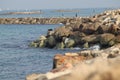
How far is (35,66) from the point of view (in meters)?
27.5

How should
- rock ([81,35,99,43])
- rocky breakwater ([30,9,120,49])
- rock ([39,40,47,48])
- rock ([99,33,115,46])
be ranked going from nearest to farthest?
rock ([99,33,115,46])
rocky breakwater ([30,9,120,49])
rock ([81,35,99,43])
rock ([39,40,47,48])

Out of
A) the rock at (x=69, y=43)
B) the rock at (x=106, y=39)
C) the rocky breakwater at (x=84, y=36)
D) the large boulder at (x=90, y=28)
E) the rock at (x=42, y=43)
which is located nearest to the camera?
the rock at (x=106, y=39)

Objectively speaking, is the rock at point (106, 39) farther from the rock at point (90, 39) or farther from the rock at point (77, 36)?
the rock at point (77, 36)

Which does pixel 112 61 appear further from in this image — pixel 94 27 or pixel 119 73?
pixel 94 27

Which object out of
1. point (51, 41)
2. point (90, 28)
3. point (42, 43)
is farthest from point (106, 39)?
point (42, 43)

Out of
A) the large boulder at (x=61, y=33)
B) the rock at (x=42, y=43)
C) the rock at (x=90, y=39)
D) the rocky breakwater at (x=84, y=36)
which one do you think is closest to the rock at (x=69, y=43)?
the rocky breakwater at (x=84, y=36)

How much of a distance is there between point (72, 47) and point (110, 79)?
38.5m

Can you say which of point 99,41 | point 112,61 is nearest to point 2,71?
point 99,41

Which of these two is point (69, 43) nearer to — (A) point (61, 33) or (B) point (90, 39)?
(B) point (90, 39)

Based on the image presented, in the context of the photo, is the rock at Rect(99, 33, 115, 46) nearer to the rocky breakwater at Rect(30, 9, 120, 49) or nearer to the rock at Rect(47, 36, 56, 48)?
the rocky breakwater at Rect(30, 9, 120, 49)

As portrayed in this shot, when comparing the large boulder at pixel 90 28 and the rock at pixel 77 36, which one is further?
the large boulder at pixel 90 28

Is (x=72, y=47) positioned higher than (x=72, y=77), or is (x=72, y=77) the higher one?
(x=72, y=77)

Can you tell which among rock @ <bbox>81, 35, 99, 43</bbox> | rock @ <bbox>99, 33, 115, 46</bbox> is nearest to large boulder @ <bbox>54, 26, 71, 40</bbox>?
rock @ <bbox>81, 35, 99, 43</bbox>

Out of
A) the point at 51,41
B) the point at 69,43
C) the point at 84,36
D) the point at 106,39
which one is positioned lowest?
the point at 51,41
